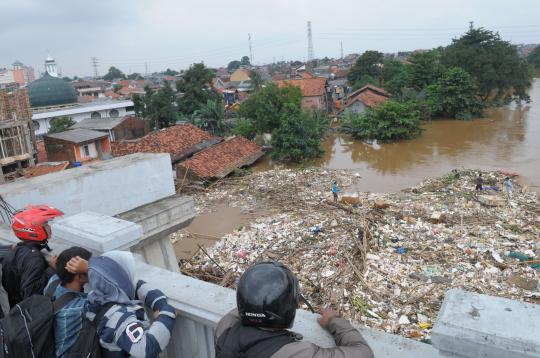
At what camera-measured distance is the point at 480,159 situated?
19.4m

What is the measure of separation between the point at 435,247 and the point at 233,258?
460cm

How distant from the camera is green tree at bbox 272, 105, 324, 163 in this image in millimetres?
20422

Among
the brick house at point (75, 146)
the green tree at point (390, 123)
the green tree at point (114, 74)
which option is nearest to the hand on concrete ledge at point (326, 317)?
the brick house at point (75, 146)

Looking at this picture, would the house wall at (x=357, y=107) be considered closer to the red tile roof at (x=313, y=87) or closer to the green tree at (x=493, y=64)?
the red tile roof at (x=313, y=87)

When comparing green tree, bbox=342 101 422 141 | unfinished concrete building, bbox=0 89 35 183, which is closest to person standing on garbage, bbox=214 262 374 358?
unfinished concrete building, bbox=0 89 35 183

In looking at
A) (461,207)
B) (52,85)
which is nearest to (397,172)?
(461,207)

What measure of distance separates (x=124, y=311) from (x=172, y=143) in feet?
63.2

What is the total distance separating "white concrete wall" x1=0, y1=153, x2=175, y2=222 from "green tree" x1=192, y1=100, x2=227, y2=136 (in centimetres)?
1972

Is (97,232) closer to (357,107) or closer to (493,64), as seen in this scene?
(357,107)

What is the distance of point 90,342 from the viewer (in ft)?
6.06

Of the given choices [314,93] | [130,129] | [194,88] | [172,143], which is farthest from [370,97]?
[130,129]

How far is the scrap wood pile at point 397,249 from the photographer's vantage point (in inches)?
288

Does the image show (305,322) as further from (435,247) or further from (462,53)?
(462,53)

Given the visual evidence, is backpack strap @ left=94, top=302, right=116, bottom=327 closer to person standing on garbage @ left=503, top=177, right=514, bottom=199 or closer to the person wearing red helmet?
the person wearing red helmet
